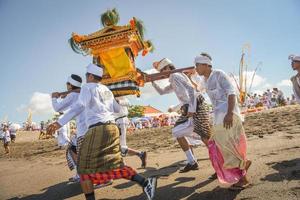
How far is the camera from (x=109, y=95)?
161 inches

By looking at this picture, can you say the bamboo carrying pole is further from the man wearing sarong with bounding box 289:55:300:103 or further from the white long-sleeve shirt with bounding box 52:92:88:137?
the man wearing sarong with bounding box 289:55:300:103

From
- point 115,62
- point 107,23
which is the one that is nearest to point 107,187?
point 115,62

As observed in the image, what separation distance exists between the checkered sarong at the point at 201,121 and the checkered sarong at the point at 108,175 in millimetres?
1825

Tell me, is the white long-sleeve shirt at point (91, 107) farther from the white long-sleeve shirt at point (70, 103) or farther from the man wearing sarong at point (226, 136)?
the man wearing sarong at point (226, 136)

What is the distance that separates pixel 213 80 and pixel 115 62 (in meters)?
3.05

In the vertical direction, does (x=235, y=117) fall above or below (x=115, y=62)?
below

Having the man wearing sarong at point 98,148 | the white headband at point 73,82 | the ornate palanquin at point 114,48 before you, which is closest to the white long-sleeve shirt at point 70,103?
the white headband at point 73,82

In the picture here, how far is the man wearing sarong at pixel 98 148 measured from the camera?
358 centimetres

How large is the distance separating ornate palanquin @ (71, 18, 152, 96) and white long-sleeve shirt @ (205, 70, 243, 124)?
7.72 ft

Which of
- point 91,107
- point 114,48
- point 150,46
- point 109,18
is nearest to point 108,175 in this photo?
point 91,107

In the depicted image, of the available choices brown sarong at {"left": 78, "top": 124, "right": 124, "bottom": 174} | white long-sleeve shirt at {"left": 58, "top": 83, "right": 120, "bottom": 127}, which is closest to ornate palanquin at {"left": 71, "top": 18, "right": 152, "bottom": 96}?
white long-sleeve shirt at {"left": 58, "top": 83, "right": 120, "bottom": 127}

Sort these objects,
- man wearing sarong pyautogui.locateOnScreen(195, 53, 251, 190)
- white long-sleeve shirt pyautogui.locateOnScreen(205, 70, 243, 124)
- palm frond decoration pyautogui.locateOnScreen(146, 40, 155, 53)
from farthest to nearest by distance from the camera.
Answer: palm frond decoration pyautogui.locateOnScreen(146, 40, 155, 53) < white long-sleeve shirt pyautogui.locateOnScreen(205, 70, 243, 124) < man wearing sarong pyautogui.locateOnScreen(195, 53, 251, 190)

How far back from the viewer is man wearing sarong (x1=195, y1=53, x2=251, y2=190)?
372 centimetres

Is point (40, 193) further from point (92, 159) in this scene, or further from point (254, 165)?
point (254, 165)
